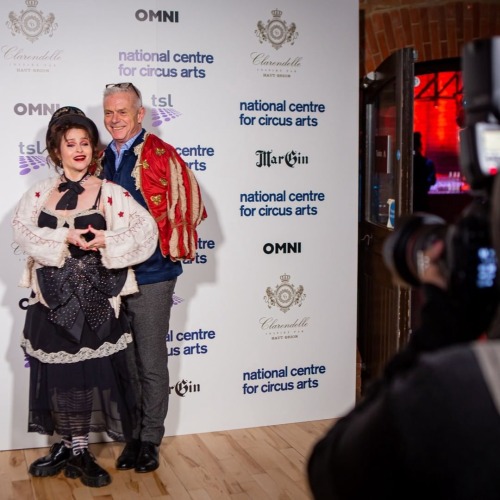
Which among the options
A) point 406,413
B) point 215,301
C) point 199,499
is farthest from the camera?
point 215,301

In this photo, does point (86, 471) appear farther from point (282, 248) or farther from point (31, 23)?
point (31, 23)

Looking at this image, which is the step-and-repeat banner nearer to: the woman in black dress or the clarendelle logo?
the clarendelle logo

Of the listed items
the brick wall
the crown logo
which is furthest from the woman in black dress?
the brick wall

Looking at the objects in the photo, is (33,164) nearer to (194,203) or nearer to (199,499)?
(194,203)

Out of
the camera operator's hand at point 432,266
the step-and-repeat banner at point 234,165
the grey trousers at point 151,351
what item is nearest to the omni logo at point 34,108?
the step-and-repeat banner at point 234,165

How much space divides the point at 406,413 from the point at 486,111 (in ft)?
1.92

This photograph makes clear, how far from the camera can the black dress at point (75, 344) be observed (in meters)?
3.23

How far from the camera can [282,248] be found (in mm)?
4129

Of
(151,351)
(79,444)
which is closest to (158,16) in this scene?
(151,351)

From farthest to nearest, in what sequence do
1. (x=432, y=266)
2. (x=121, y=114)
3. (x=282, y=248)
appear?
(x=282, y=248)
(x=121, y=114)
(x=432, y=266)

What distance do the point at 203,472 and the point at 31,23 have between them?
7.22ft

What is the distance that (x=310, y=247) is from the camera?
4.18 m

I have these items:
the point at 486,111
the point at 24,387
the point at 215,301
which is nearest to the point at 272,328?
the point at 215,301

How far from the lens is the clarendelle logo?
3.83 meters
